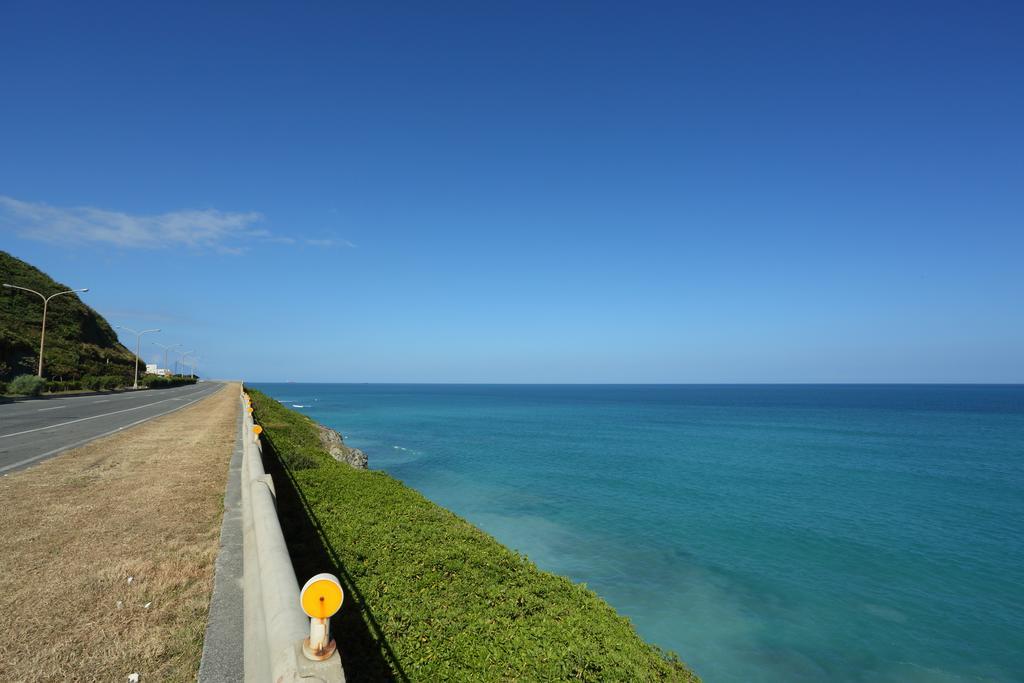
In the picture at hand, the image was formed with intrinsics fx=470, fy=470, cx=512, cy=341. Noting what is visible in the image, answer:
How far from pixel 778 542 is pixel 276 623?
22017 millimetres

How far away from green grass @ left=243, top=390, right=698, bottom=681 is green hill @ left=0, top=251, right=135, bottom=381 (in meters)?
A: 56.3

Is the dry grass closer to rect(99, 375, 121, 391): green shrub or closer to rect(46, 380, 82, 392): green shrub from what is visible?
rect(46, 380, 82, 392): green shrub

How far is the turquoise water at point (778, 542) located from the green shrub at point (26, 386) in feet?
90.3

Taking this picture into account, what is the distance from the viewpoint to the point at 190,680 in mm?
4023

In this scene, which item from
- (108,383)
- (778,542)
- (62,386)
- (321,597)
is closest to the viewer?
(321,597)

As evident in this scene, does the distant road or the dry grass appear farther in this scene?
the distant road

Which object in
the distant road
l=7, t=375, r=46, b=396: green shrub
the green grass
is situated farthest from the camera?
l=7, t=375, r=46, b=396: green shrub

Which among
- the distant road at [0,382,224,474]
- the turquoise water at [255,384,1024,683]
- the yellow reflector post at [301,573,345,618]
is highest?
the yellow reflector post at [301,573,345,618]

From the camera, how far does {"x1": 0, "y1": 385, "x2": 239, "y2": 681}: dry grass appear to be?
4309 millimetres

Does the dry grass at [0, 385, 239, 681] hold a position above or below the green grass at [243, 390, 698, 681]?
above

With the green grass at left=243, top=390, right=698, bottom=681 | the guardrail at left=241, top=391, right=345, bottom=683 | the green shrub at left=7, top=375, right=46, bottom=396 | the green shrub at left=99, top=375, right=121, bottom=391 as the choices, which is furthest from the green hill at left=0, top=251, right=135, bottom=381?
the guardrail at left=241, top=391, right=345, bottom=683

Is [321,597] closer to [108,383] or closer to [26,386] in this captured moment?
[26,386]

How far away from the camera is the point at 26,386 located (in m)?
38.9

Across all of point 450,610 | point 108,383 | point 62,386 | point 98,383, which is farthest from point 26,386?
point 450,610
